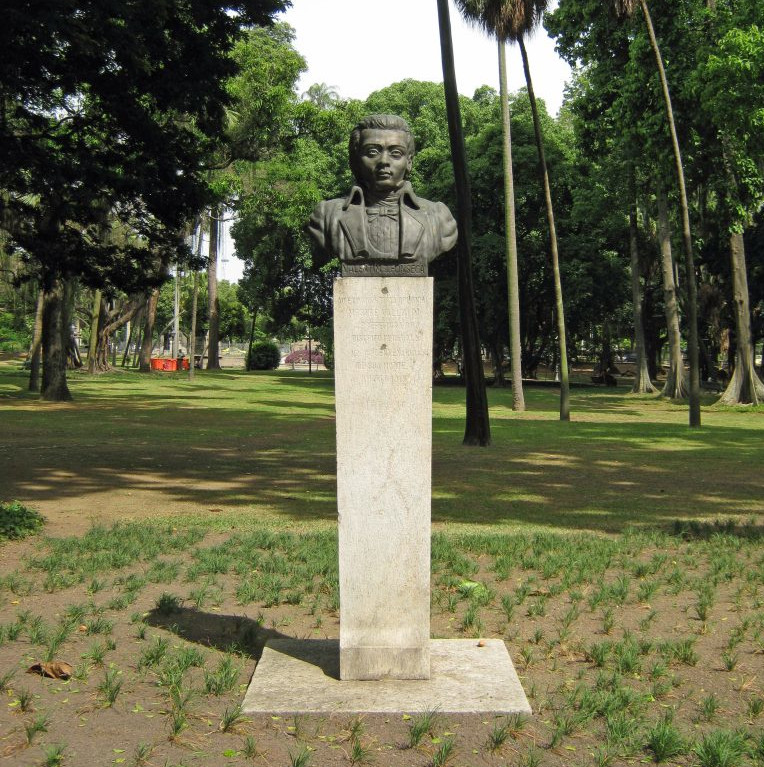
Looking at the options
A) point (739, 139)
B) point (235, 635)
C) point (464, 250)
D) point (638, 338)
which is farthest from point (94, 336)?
point (235, 635)

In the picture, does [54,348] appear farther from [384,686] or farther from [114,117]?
[384,686]

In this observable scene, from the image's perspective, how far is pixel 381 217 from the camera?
564cm

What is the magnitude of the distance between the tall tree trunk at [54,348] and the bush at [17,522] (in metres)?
19.9

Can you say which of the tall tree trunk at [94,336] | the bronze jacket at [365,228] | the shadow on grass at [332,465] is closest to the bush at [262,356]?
the tall tree trunk at [94,336]

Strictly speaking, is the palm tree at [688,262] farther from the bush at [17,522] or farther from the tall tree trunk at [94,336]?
the tall tree trunk at [94,336]

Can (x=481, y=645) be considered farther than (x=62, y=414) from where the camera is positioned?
No

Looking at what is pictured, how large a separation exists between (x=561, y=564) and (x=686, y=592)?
1120mm

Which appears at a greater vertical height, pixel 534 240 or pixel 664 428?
pixel 534 240

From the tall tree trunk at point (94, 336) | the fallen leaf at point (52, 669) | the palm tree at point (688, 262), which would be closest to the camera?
the fallen leaf at point (52, 669)

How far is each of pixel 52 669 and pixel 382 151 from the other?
11.3 feet

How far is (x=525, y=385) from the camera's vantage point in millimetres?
51000

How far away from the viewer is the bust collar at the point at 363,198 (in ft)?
18.9

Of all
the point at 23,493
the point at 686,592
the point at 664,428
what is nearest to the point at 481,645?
the point at 686,592

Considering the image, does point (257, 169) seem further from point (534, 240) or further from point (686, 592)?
point (686, 592)
